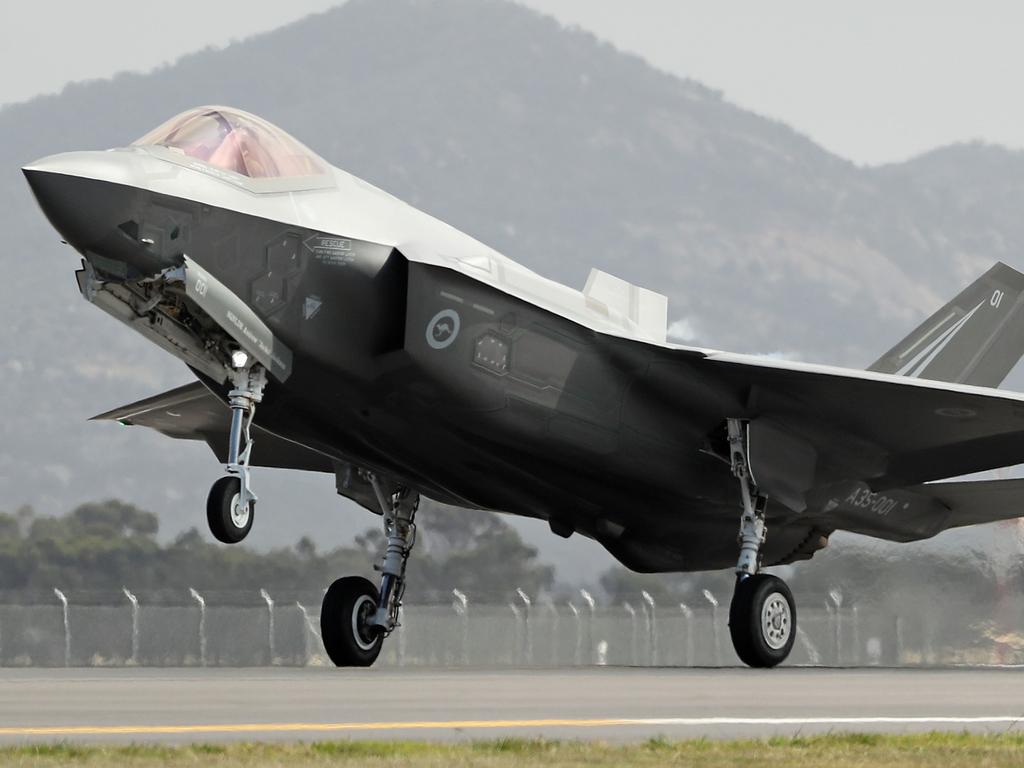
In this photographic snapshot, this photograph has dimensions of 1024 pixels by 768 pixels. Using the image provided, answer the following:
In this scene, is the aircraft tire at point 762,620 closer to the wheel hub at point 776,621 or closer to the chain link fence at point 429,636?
the wheel hub at point 776,621

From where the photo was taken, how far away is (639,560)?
688 inches

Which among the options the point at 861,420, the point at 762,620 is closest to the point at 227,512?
the point at 762,620

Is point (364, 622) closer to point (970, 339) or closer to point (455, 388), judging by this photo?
point (455, 388)

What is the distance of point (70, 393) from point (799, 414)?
182m

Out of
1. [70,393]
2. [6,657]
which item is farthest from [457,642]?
[70,393]

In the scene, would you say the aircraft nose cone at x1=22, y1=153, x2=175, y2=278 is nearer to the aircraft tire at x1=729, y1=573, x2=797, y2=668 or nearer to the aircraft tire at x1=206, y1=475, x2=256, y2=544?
the aircraft tire at x1=206, y1=475, x2=256, y2=544

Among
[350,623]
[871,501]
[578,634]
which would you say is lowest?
[350,623]

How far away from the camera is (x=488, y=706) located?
9727mm

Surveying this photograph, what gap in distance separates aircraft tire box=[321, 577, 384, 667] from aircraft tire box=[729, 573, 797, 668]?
12.7ft

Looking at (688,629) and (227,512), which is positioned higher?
(227,512)

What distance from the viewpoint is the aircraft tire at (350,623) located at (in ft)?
55.7

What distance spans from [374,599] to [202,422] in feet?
9.47

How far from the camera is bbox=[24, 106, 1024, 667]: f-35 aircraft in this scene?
13352 mm

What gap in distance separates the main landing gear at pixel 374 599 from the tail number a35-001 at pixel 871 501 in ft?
15.1
